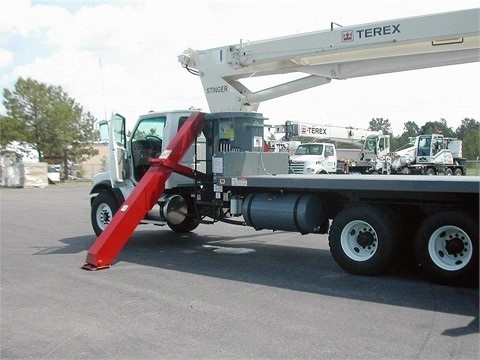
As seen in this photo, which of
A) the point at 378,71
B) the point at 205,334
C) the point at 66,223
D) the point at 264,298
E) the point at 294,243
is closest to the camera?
the point at 205,334

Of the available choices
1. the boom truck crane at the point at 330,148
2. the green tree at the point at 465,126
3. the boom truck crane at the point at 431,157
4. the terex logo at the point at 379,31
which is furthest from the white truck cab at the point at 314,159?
the green tree at the point at 465,126

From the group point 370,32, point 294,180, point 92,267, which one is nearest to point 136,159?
point 92,267

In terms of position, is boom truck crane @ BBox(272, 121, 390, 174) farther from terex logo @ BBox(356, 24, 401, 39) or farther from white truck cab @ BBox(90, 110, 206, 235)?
terex logo @ BBox(356, 24, 401, 39)

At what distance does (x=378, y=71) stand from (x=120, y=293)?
5899mm

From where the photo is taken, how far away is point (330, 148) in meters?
29.4

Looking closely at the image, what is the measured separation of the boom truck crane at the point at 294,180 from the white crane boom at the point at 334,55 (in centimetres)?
2

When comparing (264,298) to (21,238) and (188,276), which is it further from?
(21,238)

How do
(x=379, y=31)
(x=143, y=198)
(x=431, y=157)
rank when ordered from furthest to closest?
(x=431, y=157), (x=143, y=198), (x=379, y=31)

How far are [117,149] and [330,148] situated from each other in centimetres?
2103

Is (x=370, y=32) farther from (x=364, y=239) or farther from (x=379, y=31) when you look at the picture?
(x=364, y=239)

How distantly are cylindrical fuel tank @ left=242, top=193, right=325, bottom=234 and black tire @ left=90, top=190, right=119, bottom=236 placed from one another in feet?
10.9

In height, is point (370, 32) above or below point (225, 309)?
above

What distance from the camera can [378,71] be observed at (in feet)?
29.3

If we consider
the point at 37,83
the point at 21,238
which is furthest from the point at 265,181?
the point at 37,83
